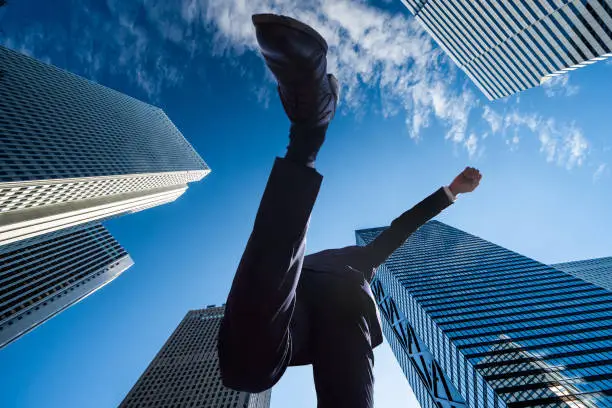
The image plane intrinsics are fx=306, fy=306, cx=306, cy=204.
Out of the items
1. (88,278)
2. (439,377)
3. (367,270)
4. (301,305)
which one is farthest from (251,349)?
(88,278)

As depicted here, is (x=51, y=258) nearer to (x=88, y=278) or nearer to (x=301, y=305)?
(x=88, y=278)

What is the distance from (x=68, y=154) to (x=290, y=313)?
8792 centimetres

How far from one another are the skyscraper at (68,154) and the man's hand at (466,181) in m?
73.1

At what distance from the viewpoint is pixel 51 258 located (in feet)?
314

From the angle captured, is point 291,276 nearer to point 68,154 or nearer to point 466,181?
point 466,181

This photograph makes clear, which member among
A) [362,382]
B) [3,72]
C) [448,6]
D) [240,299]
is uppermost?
[448,6]

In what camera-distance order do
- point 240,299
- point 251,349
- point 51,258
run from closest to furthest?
point 240,299
point 251,349
point 51,258

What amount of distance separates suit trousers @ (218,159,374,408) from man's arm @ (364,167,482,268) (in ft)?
3.30

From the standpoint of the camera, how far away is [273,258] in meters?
1.85

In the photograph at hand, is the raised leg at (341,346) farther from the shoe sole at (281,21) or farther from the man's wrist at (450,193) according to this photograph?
the shoe sole at (281,21)

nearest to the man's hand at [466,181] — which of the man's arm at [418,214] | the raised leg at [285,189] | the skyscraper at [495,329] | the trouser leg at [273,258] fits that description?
the man's arm at [418,214]

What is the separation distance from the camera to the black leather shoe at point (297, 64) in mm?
1594

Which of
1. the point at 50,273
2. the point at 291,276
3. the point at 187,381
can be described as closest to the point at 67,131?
the point at 50,273

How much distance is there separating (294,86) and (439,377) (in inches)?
3449
